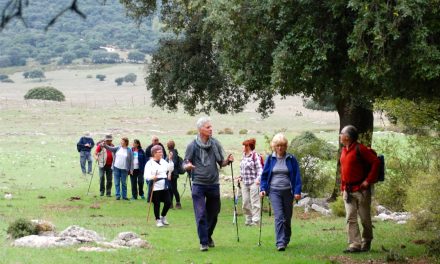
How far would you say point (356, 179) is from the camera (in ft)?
44.5

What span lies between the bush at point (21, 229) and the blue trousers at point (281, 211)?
4.90 metres

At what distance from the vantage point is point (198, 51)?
89.5 feet

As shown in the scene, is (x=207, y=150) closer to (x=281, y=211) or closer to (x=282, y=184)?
(x=282, y=184)

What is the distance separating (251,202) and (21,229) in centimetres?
588

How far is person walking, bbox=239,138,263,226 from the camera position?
18.6 meters

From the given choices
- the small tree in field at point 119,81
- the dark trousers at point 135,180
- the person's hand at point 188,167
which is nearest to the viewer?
the person's hand at point 188,167

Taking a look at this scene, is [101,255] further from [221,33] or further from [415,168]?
[415,168]

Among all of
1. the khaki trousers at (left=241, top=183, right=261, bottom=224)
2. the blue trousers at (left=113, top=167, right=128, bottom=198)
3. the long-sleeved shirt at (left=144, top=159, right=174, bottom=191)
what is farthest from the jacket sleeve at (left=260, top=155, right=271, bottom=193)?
the blue trousers at (left=113, top=167, right=128, bottom=198)

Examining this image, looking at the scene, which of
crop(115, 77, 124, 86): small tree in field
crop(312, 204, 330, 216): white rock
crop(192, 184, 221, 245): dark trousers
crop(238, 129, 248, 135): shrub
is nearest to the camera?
crop(192, 184, 221, 245): dark trousers

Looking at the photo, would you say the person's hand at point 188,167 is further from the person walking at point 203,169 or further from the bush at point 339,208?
the bush at point 339,208

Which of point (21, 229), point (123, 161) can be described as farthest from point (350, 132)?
point (123, 161)

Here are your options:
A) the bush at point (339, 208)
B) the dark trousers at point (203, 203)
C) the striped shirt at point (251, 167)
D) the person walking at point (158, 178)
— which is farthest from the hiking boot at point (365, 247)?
the bush at point (339, 208)

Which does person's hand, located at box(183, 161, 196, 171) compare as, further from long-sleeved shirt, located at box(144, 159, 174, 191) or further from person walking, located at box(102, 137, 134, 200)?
person walking, located at box(102, 137, 134, 200)

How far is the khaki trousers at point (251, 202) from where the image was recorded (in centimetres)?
1884
